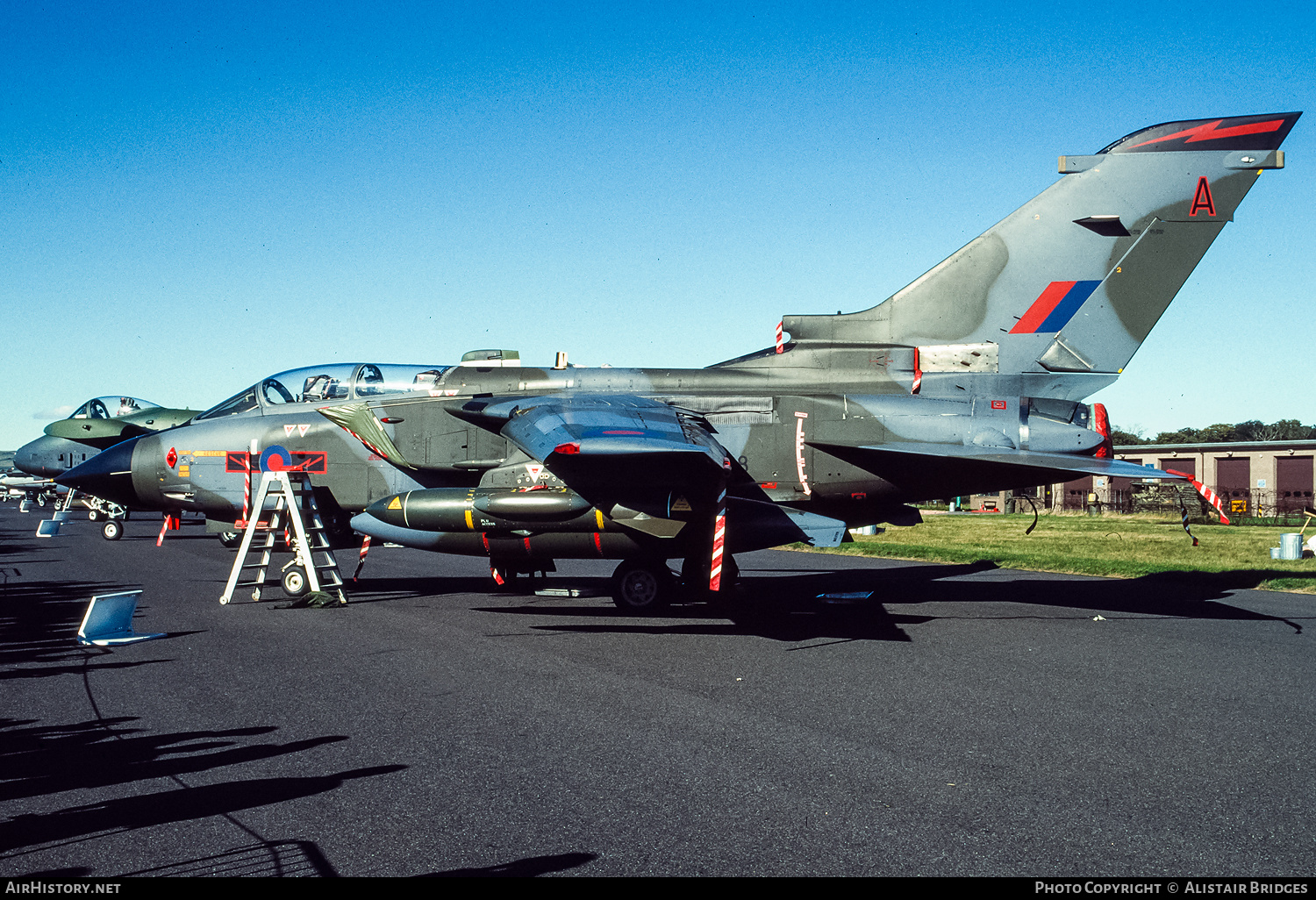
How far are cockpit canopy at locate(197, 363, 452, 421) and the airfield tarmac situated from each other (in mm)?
3737

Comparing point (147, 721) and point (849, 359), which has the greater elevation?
point (849, 359)

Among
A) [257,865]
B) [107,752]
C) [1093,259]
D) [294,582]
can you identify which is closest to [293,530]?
[294,582]

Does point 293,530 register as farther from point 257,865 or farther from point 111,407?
point 111,407

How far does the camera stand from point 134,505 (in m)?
14.6

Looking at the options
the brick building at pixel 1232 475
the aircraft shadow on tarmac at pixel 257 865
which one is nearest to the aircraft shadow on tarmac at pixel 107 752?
the aircraft shadow on tarmac at pixel 257 865

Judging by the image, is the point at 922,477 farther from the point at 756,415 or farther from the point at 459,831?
the point at 459,831

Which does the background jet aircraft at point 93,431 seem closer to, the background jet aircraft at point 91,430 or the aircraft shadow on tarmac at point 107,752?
the background jet aircraft at point 91,430

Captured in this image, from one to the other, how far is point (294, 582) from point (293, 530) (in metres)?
0.90

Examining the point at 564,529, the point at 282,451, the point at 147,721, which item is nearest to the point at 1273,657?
the point at 564,529

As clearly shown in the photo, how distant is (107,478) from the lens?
1414cm

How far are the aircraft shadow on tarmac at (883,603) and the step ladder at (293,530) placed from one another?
8.36 feet

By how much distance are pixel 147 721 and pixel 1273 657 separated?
9.62m

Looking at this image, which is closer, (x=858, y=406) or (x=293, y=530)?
(x=858, y=406)

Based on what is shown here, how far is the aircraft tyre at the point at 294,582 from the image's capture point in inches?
509
